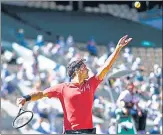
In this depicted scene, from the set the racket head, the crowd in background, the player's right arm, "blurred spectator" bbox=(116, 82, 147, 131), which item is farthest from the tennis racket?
the crowd in background

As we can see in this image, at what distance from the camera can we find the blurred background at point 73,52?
13.7 meters

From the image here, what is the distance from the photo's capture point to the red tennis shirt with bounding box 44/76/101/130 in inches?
206

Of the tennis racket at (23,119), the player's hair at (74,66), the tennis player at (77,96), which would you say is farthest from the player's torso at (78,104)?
the tennis racket at (23,119)

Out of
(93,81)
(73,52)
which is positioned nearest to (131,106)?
(93,81)

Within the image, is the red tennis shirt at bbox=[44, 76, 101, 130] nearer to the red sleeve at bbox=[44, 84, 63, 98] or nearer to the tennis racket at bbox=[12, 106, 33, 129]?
the red sleeve at bbox=[44, 84, 63, 98]

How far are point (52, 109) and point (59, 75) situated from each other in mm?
2506

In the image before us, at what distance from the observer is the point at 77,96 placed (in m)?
5.23

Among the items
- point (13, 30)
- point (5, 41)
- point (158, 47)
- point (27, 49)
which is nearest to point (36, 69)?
point (27, 49)

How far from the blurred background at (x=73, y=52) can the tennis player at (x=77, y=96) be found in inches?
107

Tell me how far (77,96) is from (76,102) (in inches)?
1.9

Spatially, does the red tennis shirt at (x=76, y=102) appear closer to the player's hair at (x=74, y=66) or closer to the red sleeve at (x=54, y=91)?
the red sleeve at (x=54, y=91)

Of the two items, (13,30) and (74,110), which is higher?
(13,30)

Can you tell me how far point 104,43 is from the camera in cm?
2339

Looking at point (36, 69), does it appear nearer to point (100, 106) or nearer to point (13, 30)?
point (100, 106)
